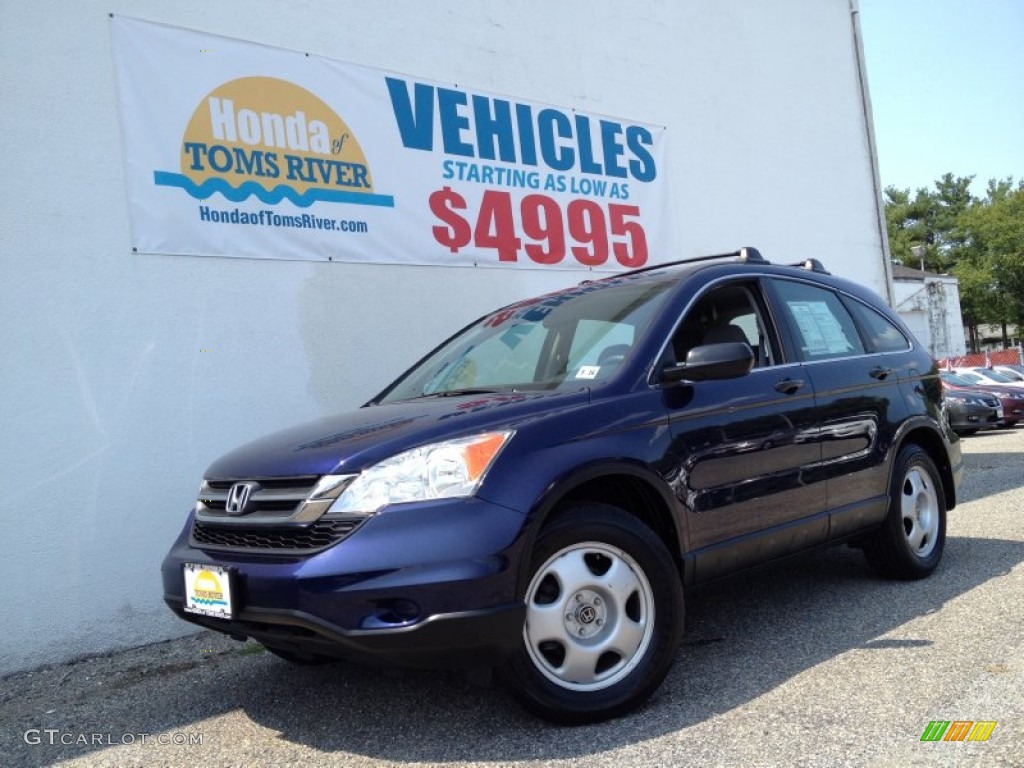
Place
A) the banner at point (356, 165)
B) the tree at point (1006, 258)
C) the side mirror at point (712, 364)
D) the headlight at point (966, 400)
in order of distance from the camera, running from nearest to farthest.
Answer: the side mirror at point (712, 364) → the banner at point (356, 165) → the headlight at point (966, 400) → the tree at point (1006, 258)

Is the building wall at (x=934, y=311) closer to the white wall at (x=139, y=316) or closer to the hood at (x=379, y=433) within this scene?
the white wall at (x=139, y=316)

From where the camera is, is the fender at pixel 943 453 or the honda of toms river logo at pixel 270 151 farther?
the honda of toms river logo at pixel 270 151

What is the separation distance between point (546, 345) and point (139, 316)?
2.75m

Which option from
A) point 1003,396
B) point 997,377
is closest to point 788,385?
point 1003,396

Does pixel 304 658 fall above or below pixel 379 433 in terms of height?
below

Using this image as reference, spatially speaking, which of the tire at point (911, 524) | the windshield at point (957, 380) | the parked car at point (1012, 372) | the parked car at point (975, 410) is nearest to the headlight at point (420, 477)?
the tire at point (911, 524)

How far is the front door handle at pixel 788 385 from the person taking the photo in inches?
165

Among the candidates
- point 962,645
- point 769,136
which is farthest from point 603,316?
point 769,136

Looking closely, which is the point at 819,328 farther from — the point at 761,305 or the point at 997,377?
the point at 997,377

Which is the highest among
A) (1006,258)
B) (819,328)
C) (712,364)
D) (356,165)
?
(1006,258)

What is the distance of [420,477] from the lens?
302 cm

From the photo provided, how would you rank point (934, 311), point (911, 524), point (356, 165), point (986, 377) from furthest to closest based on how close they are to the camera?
point (934, 311) → point (986, 377) → point (356, 165) → point (911, 524)

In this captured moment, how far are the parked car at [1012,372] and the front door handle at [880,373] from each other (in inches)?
625

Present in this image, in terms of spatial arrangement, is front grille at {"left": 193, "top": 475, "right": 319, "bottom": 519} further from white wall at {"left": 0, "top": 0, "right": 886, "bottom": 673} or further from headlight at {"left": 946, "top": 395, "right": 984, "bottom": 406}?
headlight at {"left": 946, "top": 395, "right": 984, "bottom": 406}
